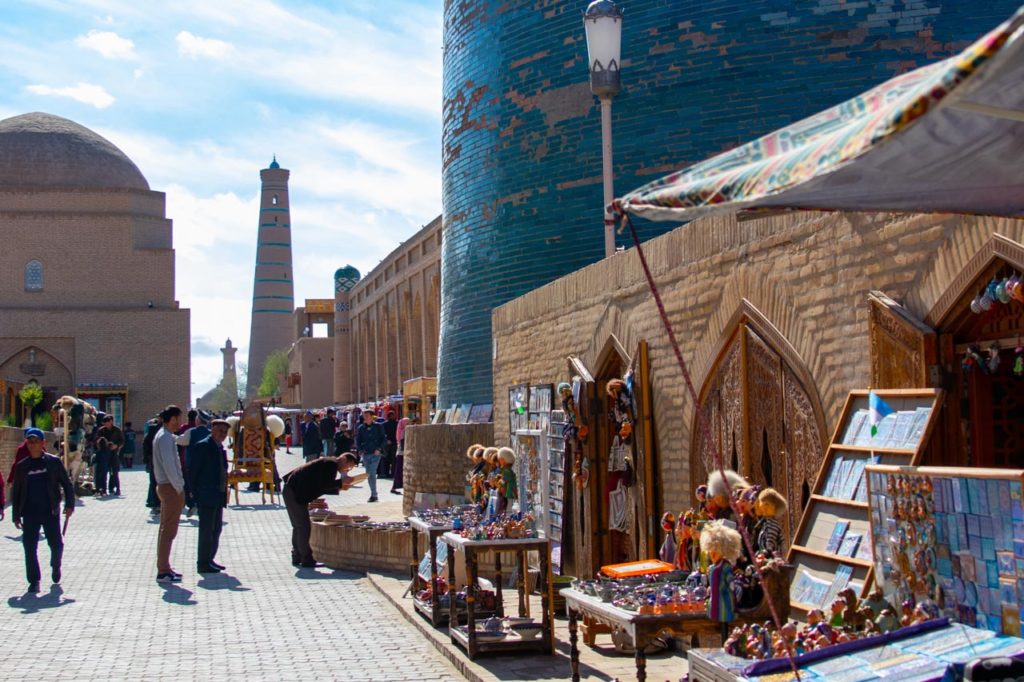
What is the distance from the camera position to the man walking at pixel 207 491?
42.5 feet

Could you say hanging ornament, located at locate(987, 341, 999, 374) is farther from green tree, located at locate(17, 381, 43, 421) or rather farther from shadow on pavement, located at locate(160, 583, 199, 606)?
green tree, located at locate(17, 381, 43, 421)

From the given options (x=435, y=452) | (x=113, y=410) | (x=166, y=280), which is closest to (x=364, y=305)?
(x=166, y=280)

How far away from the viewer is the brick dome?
167ft

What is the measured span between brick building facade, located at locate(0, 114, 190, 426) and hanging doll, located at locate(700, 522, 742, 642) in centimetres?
4441

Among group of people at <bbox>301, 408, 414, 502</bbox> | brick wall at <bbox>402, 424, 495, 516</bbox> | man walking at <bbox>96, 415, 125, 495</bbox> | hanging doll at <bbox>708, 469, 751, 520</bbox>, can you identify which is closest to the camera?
hanging doll at <bbox>708, 469, 751, 520</bbox>

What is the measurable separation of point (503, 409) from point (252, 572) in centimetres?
305

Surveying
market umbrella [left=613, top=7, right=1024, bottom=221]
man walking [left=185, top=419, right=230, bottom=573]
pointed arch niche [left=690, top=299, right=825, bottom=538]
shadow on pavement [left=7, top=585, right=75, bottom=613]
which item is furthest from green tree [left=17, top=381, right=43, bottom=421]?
market umbrella [left=613, top=7, right=1024, bottom=221]

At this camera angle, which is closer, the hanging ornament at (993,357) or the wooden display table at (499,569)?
the hanging ornament at (993,357)

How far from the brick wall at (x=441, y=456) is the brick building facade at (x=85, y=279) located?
33441 millimetres

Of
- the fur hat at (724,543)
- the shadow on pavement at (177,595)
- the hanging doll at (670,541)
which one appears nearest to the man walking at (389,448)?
the shadow on pavement at (177,595)

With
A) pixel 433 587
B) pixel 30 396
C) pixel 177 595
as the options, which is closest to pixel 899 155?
pixel 433 587

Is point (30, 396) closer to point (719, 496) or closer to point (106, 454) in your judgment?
point (106, 454)

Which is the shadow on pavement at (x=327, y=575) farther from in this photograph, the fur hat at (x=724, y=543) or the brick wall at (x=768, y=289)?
the fur hat at (x=724, y=543)

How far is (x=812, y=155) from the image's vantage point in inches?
138
